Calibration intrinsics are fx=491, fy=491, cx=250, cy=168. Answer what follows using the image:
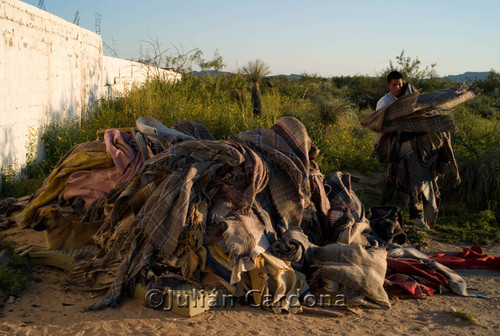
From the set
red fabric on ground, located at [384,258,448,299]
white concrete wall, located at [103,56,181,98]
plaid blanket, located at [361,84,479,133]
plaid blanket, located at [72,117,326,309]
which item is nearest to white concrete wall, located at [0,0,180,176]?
white concrete wall, located at [103,56,181,98]

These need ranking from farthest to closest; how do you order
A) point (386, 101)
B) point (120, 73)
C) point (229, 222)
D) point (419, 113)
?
point (120, 73), point (386, 101), point (419, 113), point (229, 222)

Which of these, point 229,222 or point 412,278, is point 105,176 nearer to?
point 229,222

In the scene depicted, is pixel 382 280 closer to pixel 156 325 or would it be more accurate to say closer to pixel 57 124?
pixel 156 325

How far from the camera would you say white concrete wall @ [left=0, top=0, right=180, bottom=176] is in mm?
6664

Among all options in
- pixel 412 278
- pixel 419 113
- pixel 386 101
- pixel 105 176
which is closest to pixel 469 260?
pixel 412 278

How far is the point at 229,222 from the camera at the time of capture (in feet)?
13.1

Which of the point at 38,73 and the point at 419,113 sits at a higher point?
the point at 38,73

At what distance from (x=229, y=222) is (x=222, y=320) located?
814mm

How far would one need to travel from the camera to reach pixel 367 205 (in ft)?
24.0

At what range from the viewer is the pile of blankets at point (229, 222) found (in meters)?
3.83

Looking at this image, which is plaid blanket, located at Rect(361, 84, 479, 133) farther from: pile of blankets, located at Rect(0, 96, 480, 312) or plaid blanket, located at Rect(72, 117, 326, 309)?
plaid blanket, located at Rect(72, 117, 326, 309)

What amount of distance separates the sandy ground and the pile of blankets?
13cm

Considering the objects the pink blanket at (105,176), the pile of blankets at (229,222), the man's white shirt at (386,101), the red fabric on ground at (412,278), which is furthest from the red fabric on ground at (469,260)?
the pink blanket at (105,176)

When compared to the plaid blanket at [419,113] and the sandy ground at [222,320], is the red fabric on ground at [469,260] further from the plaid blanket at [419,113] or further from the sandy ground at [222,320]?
the plaid blanket at [419,113]
